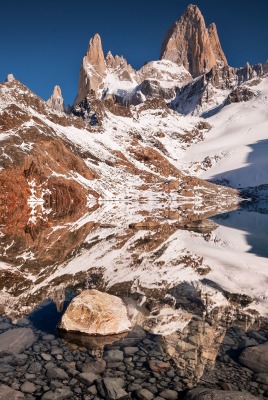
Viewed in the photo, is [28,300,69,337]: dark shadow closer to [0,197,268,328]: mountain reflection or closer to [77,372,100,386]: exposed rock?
[0,197,268,328]: mountain reflection

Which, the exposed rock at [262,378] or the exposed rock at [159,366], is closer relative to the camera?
the exposed rock at [262,378]

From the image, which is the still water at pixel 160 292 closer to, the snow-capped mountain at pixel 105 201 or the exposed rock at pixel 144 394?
the snow-capped mountain at pixel 105 201

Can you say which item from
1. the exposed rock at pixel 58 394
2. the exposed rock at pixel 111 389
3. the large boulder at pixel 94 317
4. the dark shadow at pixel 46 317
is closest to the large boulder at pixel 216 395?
the exposed rock at pixel 111 389

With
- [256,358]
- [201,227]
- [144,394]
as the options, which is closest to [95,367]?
[144,394]

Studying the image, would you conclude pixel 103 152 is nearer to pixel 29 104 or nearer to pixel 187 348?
pixel 29 104

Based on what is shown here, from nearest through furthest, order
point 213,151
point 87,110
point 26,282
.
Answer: point 26,282 < point 87,110 < point 213,151

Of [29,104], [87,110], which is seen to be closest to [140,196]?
[29,104]
